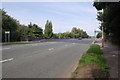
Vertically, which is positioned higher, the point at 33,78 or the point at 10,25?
the point at 10,25

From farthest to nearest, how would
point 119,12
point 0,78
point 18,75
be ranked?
point 119,12, point 18,75, point 0,78

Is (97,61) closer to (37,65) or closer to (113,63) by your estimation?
(113,63)

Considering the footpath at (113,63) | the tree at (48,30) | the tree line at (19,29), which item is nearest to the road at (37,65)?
the footpath at (113,63)

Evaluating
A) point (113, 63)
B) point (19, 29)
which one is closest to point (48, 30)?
point (19, 29)

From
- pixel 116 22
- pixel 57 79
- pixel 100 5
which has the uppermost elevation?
pixel 100 5

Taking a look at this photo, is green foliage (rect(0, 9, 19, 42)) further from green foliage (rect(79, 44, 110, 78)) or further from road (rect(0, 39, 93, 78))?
green foliage (rect(79, 44, 110, 78))

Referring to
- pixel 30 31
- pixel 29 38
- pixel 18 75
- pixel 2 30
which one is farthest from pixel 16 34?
pixel 18 75

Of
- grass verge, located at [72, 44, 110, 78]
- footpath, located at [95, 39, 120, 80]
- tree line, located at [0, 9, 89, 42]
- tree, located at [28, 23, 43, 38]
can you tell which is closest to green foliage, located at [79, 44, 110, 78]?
grass verge, located at [72, 44, 110, 78]

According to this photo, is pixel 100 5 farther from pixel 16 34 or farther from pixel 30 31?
pixel 30 31

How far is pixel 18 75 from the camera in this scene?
8.72 meters

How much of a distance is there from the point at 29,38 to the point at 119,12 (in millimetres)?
58727

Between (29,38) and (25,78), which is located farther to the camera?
(29,38)

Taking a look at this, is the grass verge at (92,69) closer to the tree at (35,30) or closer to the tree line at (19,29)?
the tree line at (19,29)

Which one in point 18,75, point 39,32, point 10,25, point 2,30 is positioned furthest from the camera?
point 39,32
